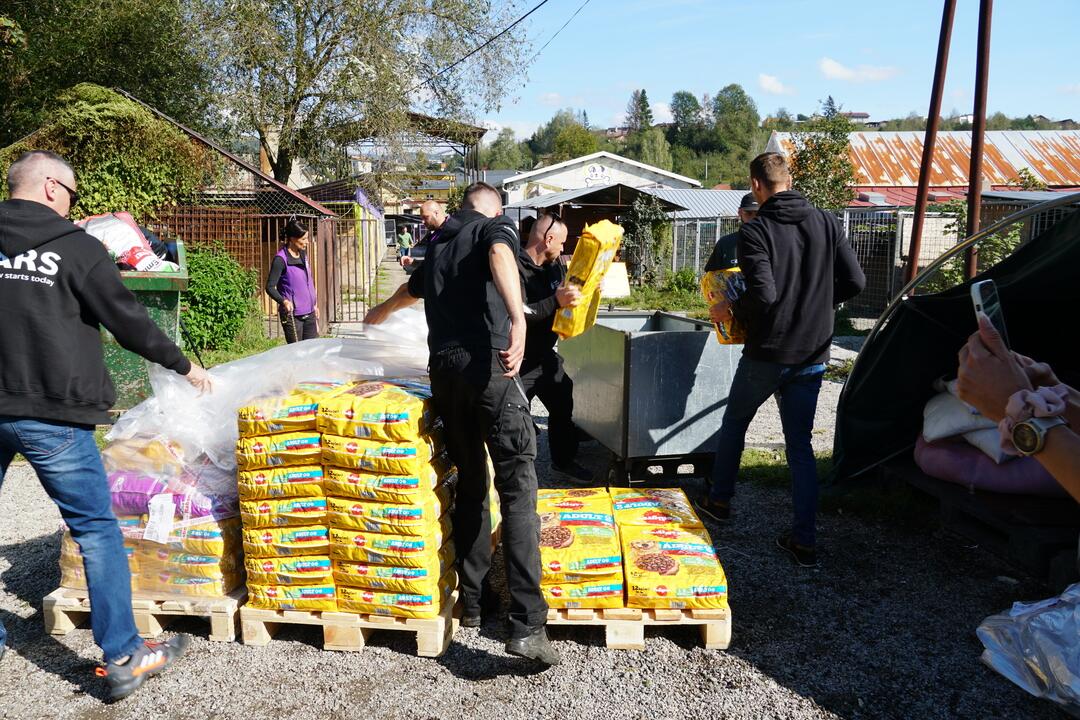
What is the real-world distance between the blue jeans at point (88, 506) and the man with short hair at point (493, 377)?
1.41 meters

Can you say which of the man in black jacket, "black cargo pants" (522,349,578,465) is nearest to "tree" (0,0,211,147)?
the man in black jacket

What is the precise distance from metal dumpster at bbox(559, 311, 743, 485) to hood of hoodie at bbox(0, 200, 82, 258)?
125 inches

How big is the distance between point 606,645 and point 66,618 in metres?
2.51

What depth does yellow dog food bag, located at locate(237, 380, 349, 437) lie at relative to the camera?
3.64 metres

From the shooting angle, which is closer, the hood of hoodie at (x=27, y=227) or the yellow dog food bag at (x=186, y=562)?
the hood of hoodie at (x=27, y=227)

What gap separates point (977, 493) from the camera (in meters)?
4.46

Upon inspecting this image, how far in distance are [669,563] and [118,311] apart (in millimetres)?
2571

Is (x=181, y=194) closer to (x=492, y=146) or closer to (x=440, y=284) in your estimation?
(x=440, y=284)

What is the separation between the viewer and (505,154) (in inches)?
5020

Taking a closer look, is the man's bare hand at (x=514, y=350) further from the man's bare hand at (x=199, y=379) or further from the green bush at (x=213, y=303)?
the green bush at (x=213, y=303)

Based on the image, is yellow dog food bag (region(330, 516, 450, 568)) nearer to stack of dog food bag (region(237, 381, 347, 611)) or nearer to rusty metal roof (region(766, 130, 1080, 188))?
stack of dog food bag (region(237, 381, 347, 611))

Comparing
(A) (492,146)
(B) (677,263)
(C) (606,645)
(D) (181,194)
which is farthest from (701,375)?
(A) (492,146)

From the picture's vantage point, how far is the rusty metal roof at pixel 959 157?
34.6 meters

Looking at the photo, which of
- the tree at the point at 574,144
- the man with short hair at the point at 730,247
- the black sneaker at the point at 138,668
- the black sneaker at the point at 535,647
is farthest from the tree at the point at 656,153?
the black sneaker at the point at 138,668
